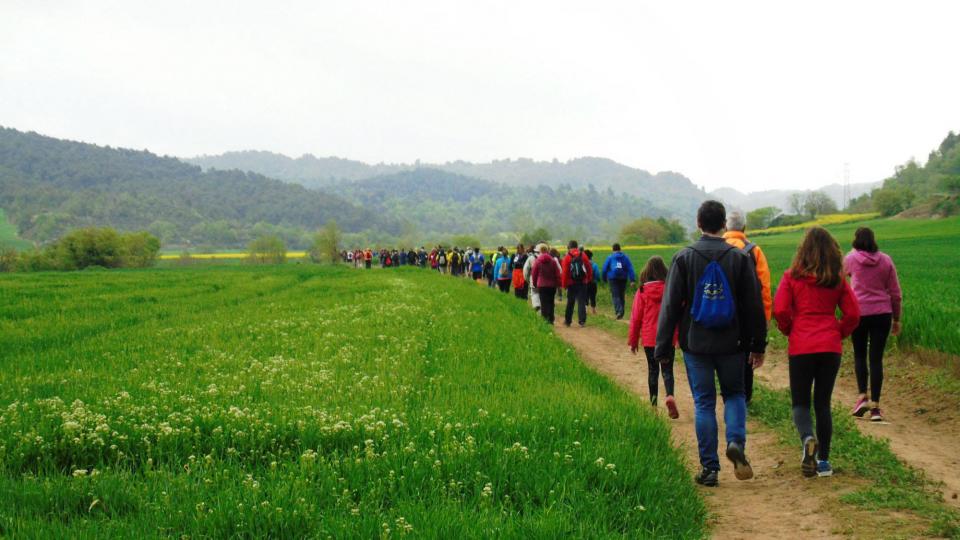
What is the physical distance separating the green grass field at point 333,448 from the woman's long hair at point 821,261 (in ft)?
7.31

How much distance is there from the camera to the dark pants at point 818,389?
7430mm

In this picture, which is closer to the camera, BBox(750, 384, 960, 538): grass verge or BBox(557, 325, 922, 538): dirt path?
BBox(557, 325, 922, 538): dirt path

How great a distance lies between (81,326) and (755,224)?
150554 mm

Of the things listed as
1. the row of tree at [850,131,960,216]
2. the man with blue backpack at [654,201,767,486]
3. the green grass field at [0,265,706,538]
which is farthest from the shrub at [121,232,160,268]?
the row of tree at [850,131,960,216]

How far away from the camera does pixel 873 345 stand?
1005 centimetres

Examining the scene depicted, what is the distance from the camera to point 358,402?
8.04 meters

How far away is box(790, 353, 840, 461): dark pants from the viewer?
24.4 ft

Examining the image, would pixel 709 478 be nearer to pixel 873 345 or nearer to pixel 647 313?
pixel 647 313

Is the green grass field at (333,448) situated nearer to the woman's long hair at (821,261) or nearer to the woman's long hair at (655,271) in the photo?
the woman's long hair at (655,271)

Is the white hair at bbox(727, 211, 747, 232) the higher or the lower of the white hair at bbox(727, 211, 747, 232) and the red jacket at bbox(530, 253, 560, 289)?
the higher

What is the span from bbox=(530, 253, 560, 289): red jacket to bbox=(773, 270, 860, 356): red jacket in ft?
42.5

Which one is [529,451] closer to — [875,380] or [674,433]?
[674,433]

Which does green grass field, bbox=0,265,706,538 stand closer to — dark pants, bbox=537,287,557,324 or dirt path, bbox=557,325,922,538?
dirt path, bbox=557,325,922,538

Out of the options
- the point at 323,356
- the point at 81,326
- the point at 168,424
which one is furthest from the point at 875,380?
the point at 81,326
